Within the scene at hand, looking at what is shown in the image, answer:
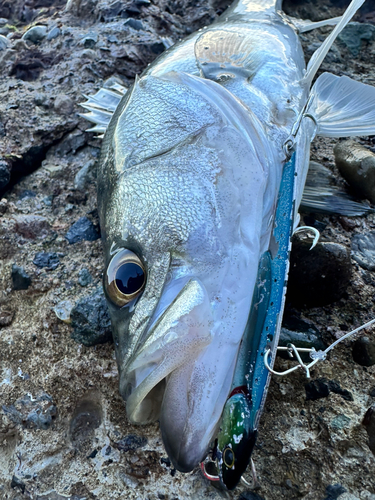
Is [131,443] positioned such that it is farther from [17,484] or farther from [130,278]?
[130,278]

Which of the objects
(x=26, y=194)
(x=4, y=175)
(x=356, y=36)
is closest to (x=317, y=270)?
(x=26, y=194)

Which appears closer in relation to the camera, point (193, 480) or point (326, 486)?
point (326, 486)

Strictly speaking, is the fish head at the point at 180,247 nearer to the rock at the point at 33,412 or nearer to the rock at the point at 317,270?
the rock at the point at 317,270

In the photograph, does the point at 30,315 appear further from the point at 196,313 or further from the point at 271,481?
the point at 271,481

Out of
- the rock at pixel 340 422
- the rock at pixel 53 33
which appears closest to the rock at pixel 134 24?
the rock at pixel 53 33

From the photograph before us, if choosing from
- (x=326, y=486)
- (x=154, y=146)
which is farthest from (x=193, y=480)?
(x=154, y=146)
